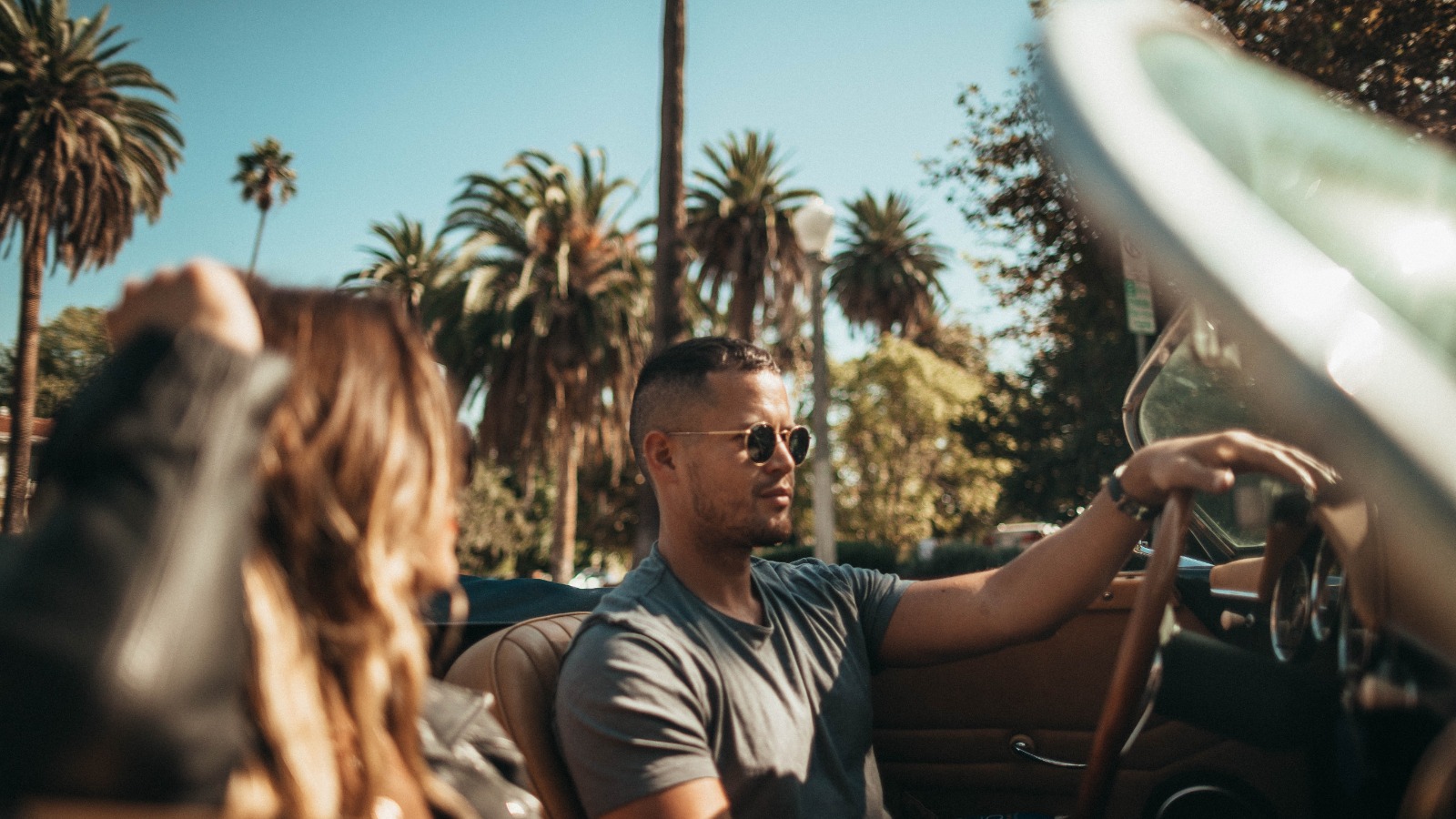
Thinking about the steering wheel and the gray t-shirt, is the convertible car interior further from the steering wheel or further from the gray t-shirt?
the gray t-shirt

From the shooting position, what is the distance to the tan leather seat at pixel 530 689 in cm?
196

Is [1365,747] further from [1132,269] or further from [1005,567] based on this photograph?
[1005,567]

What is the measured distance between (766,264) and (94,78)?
641 inches

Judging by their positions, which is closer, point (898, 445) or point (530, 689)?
point (530, 689)

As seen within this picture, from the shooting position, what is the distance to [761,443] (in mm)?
2404

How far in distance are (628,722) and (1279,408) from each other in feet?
4.09

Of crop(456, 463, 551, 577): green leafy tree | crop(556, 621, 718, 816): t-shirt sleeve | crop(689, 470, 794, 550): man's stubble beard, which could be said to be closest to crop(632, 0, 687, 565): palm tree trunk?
crop(689, 470, 794, 550): man's stubble beard

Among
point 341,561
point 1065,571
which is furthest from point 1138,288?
point 341,561

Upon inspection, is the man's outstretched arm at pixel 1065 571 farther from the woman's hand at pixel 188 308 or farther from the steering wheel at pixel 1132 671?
the woman's hand at pixel 188 308

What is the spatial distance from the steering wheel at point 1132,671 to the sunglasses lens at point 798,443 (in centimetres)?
119

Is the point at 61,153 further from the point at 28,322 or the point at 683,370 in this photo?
the point at 683,370

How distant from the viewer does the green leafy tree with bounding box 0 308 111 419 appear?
43.3 inches

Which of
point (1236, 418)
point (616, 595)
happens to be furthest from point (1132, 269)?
point (616, 595)

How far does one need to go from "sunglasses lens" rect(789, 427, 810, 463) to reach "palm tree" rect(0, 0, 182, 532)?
21.1m
